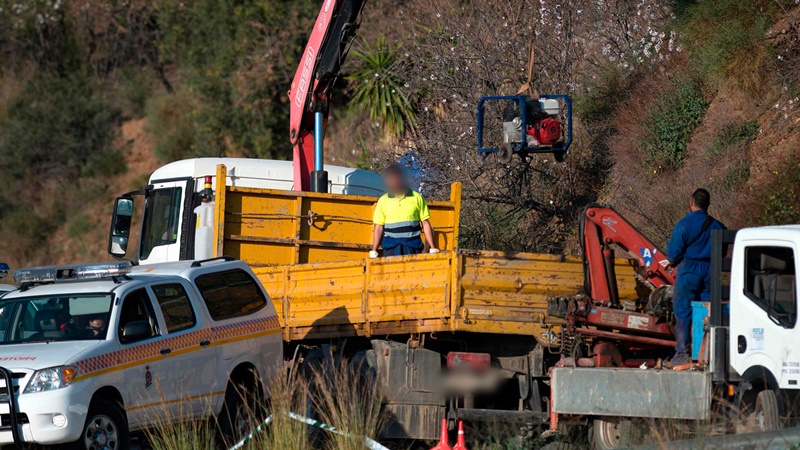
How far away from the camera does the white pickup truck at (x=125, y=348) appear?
8.09 m

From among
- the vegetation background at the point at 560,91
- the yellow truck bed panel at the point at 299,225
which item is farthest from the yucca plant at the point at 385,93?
the yellow truck bed panel at the point at 299,225

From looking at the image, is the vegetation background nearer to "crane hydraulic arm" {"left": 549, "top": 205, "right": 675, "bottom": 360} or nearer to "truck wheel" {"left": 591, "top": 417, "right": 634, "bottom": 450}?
"crane hydraulic arm" {"left": 549, "top": 205, "right": 675, "bottom": 360}

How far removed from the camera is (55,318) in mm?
9133

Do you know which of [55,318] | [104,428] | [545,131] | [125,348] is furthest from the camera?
[545,131]

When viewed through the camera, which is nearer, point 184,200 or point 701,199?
point 701,199

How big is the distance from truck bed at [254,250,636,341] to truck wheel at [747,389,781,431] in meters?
2.31

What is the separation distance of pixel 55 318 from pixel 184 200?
183 inches

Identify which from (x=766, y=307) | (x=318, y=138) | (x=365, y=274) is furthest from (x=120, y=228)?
(x=766, y=307)

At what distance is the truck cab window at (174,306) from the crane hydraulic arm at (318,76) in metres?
4.47

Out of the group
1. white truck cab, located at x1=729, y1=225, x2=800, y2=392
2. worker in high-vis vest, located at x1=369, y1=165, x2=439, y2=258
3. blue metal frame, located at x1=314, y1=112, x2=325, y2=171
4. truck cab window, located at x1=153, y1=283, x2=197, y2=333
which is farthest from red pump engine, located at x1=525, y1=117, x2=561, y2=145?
truck cab window, located at x1=153, y1=283, x2=197, y2=333

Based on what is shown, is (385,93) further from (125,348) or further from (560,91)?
(125,348)

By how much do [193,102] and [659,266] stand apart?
2571 cm

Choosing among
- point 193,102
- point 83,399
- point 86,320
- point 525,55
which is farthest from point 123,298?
point 193,102

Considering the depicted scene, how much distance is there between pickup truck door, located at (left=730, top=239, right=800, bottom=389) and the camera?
294 inches
